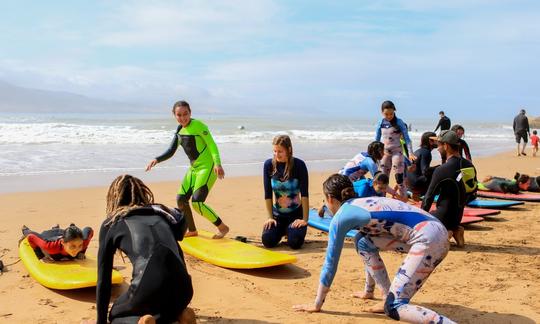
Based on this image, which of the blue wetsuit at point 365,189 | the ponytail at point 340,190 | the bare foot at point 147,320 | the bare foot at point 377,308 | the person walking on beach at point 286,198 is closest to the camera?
the bare foot at point 147,320

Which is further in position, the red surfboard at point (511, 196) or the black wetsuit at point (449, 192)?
the red surfboard at point (511, 196)

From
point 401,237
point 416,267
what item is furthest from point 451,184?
point 416,267

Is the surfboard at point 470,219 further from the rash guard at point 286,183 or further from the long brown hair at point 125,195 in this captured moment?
the long brown hair at point 125,195

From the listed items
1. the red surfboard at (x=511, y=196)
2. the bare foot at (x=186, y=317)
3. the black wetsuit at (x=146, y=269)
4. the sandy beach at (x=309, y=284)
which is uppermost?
the black wetsuit at (x=146, y=269)

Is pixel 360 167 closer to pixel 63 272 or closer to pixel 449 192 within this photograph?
pixel 449 192

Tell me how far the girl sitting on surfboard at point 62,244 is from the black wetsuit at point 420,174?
5.50 metres

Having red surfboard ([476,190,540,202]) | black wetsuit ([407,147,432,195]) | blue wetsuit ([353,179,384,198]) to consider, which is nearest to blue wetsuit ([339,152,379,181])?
blue wetsuit ([353,179,384,198])

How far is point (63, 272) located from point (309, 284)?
88.7 inches

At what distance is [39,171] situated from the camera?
13.2 meters

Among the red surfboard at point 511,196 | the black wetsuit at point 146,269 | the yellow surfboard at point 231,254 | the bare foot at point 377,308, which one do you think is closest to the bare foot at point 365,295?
the bare foot at point 377,308

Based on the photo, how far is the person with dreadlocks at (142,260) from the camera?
10.4 feet

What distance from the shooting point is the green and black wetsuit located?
6449 mm

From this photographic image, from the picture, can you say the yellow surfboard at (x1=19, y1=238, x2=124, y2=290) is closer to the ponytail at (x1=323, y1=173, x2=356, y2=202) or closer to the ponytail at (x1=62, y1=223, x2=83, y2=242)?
the ponytail at (x1=62, y1=223, x2=83, y2=242)

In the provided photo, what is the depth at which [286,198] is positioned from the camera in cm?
639
